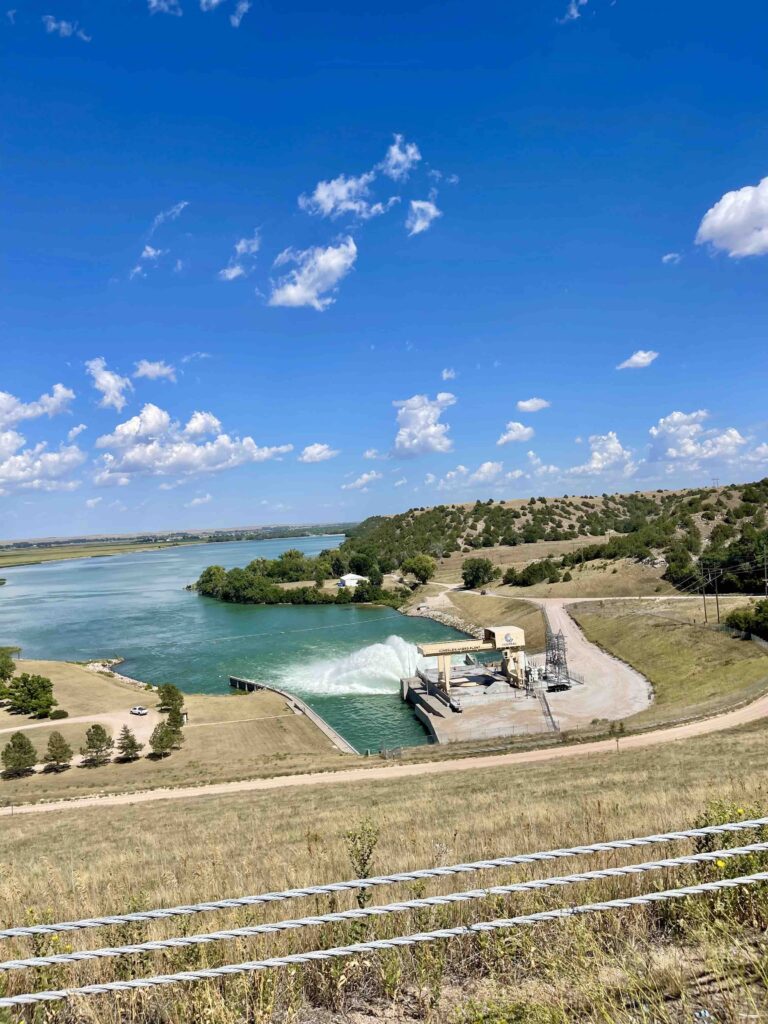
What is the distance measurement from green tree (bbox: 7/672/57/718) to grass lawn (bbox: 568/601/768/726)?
141 ft

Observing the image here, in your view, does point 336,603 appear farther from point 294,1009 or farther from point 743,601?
point 294,1009

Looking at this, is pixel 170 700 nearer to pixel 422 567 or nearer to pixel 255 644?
pixel 255 644

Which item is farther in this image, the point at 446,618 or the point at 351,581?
the point at 351,581

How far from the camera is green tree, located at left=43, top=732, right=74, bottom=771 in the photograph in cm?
3509

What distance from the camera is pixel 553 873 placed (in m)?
5.57

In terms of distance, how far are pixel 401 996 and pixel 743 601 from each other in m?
60.1

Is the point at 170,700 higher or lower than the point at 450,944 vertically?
lower

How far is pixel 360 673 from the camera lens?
54.1 metres

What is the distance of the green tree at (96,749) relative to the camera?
36.5 meters

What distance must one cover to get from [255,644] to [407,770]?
4907 cm

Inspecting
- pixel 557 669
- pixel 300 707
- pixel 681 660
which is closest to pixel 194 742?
pixel 300 707

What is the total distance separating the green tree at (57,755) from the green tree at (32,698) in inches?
441

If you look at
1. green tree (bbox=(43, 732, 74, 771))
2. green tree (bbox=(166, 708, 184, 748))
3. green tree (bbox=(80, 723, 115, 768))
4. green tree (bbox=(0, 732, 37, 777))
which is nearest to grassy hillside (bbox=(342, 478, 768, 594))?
green tree (bbox=(166, 708, 184, 748))

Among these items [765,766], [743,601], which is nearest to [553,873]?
[765,766]
